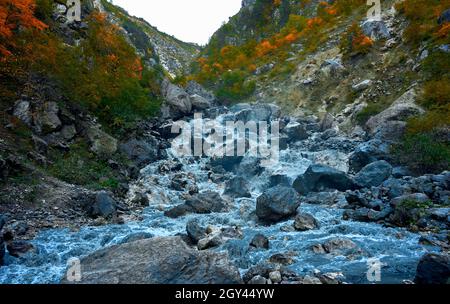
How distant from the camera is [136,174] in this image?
2195 cm

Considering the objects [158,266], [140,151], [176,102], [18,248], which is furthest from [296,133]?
[158,266]

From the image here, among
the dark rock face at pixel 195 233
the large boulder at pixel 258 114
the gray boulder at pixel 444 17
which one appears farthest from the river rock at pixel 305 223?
the gray boulder at pixel 444 17

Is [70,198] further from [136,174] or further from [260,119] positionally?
[260,119]

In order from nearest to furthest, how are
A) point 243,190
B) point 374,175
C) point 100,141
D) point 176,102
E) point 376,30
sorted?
1. point 374,175
2. point 243,190
3. point 100,141
4. point 176,102
5. point 376,30

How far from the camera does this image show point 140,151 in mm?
23953

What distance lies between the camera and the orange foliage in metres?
20.0

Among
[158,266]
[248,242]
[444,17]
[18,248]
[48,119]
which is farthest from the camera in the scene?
[444,17]

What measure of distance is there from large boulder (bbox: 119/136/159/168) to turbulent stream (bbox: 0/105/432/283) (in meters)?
4.18

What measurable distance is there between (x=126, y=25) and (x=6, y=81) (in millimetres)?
48381

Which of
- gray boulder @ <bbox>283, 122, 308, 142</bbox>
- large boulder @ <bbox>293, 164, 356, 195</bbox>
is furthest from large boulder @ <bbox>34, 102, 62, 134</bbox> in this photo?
gray boulder @ <bbox>283, 122, 308, 142</bbox>

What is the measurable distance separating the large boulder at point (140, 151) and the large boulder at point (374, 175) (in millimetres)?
13396

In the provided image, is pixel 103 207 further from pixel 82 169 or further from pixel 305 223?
pixel 305 223

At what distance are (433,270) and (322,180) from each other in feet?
37.4
